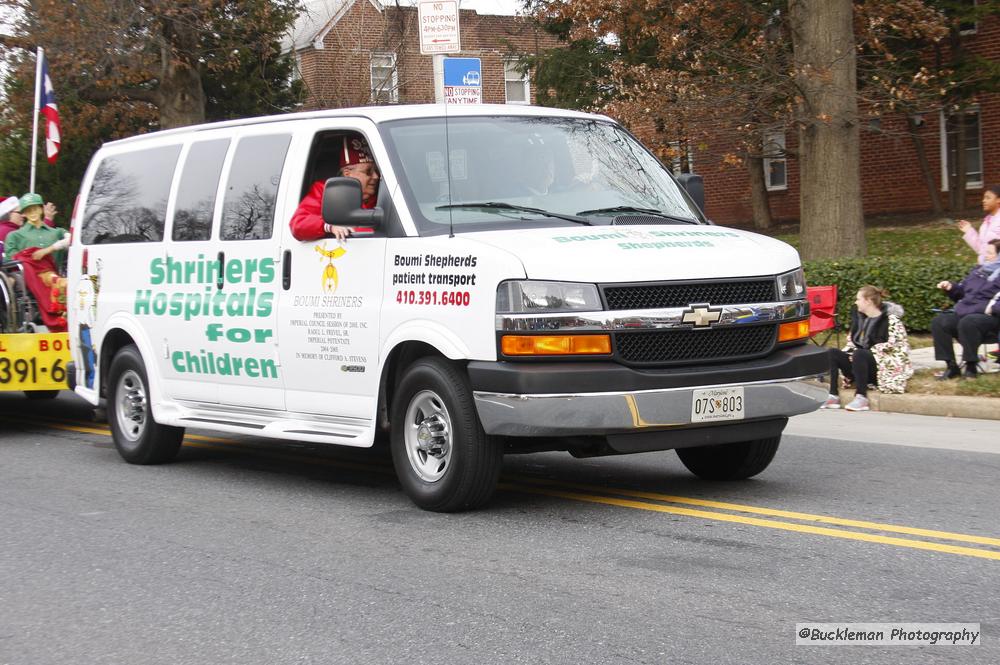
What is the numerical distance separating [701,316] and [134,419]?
5.01 metres

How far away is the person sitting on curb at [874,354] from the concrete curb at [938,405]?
0.15 m

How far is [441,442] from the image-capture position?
287 inches

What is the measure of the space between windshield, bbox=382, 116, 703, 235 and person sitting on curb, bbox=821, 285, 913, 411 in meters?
4.54

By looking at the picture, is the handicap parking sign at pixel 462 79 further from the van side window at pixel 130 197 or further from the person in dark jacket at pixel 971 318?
the person in dark jacket at pixel 971 318

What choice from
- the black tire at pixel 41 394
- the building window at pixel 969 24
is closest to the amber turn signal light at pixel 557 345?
the black tire at pixel 41 394

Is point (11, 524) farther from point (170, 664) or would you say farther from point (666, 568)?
point (666, 568)

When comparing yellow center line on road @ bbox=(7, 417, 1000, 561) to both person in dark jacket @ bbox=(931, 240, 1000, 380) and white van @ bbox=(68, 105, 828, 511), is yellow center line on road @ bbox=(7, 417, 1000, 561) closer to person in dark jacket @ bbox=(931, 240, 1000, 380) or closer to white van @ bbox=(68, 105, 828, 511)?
white van @ bbox=(68, 105, 828, 511)

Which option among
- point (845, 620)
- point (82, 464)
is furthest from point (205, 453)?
point (845, 620)

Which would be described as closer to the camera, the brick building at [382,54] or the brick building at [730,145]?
the brick building at [730,145]

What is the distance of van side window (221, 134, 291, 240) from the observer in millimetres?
8562

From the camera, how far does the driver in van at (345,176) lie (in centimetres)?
791

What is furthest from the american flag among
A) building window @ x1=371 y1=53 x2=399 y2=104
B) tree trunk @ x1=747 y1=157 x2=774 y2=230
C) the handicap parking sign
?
tree trunk @ x1=747 y1=157 x2=774 y2=230

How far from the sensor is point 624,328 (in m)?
6.77

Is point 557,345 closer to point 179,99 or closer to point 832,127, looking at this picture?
point 832,127
